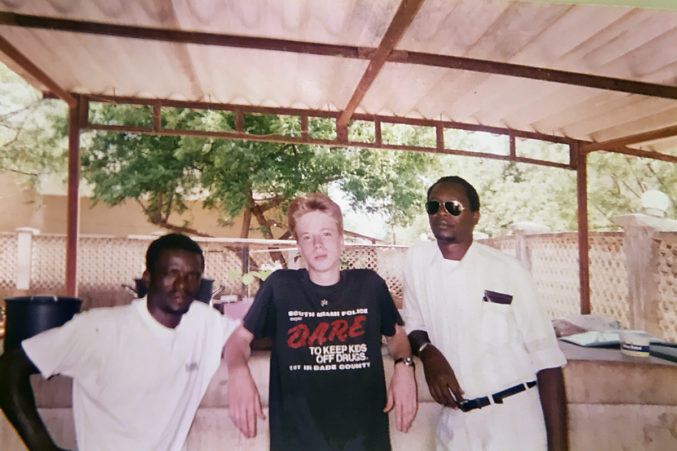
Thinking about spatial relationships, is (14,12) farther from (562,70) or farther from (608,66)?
(608,66)

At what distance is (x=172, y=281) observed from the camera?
1.35 m

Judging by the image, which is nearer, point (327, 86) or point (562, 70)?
point (562, 70)

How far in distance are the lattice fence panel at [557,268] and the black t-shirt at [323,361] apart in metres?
1.47

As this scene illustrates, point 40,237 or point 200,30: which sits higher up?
point 200,30

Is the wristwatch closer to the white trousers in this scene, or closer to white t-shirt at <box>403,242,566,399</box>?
white t-shirt at <box>403,242,566,399</box>

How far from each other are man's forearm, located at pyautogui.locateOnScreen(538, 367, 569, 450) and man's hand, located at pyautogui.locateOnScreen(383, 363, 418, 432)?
0.47m

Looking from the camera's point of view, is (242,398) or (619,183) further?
(619,183)

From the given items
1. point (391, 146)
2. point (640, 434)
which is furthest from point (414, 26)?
point (640, 434)

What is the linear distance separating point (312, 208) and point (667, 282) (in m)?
3.19

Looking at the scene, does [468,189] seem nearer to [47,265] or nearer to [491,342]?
[491,342]

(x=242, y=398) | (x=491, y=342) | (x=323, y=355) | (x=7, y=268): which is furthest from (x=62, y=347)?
(x=7, y=268)

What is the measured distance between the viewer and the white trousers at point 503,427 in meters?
1.42

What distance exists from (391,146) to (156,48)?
2.00 metres

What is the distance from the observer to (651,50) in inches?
98.1
